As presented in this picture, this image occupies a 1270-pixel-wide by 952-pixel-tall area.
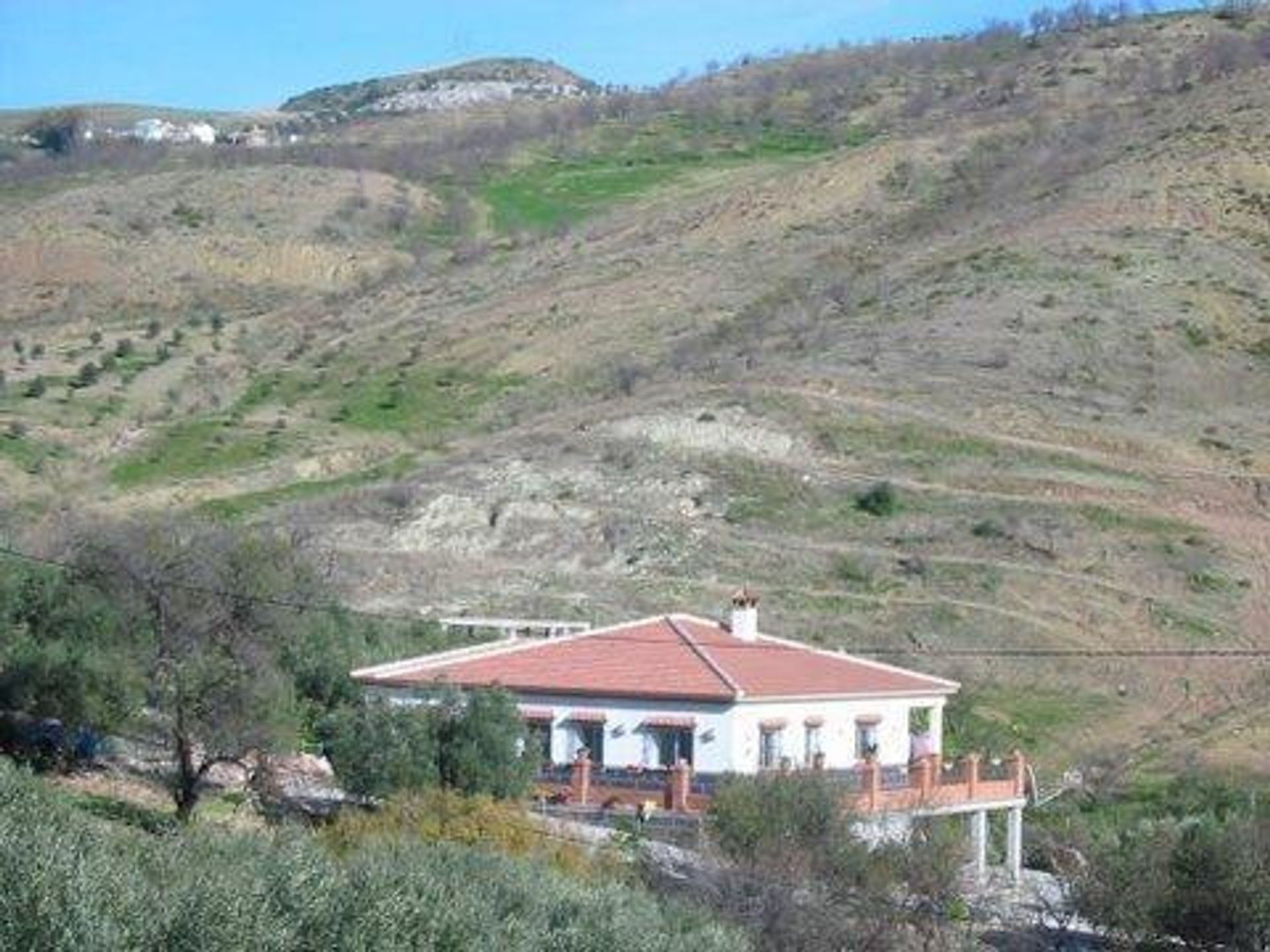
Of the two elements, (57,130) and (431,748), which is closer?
(431,748)

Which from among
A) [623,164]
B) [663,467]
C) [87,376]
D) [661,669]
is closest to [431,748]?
[661,669]

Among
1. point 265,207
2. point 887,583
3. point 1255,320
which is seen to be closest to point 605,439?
point 887,583

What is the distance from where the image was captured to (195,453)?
2430 inches

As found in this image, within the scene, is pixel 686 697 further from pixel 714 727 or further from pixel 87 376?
pixel 87 376

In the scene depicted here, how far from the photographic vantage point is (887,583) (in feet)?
151

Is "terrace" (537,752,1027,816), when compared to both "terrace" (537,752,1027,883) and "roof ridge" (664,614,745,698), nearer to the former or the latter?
"terrace" (537,752,1027,883)

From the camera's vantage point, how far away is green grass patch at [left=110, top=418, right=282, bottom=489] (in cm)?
5966

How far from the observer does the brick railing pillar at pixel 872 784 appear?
2842 centimetres

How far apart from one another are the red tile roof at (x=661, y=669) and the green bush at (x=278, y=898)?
13640 mm

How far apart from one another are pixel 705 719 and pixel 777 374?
30.4 meters

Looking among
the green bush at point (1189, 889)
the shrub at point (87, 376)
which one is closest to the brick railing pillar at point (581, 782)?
the green bush at point (1189, 889)

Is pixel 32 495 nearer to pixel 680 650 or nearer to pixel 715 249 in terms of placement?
pixel 680 650

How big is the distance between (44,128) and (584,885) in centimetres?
15949

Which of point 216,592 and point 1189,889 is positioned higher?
point 216,592
